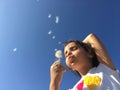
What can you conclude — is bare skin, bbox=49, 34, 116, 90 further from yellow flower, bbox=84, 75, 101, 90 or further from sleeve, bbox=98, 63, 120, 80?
yellow flower, bbox=84, 75, 101, 90

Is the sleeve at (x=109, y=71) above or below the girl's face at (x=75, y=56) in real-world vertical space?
below

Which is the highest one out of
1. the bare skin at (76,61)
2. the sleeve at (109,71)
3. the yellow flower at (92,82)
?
the bare skin at (76,61)

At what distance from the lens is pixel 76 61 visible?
10.6 ft

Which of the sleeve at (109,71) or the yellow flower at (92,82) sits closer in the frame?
the yellow flower at (92,82)

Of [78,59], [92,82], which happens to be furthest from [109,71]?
[92,82]

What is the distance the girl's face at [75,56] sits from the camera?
10.6 ft

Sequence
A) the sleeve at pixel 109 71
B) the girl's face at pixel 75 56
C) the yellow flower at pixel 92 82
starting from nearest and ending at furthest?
the yellow flower at pixel 92 82 < the sleeve at pixel 109 71 < the girl's face at pixel 75 56

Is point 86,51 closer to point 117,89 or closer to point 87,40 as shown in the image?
point 87,40

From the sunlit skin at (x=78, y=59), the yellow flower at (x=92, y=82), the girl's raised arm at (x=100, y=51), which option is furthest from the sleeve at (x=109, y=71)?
the yellow flower at (x=92, y=82)

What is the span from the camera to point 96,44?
141 inches

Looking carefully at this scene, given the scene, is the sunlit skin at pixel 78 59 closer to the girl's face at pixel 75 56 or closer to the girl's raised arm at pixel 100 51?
the girl's face at pixel 75 56

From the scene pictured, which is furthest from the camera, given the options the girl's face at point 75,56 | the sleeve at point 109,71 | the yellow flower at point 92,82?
the girl's face at point 75,56

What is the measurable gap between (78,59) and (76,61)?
5 centimetres

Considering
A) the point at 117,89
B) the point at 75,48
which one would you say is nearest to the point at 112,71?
the point at 117,89
